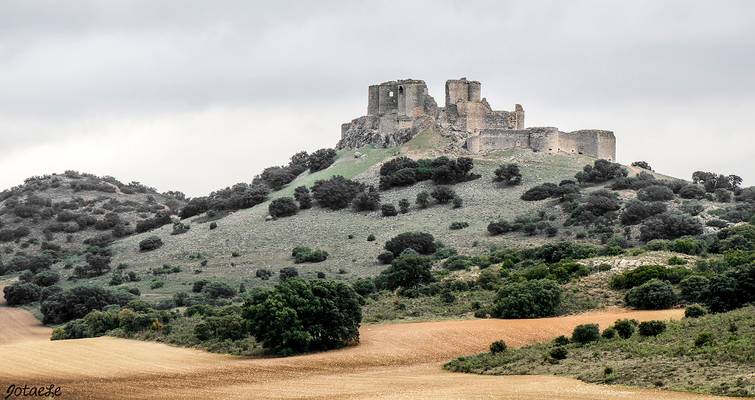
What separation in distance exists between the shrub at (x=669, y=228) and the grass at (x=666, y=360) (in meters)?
29.0

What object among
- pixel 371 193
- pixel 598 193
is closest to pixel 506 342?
pixel 598 193

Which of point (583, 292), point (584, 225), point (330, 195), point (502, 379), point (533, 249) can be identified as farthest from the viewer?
point (330, 195)

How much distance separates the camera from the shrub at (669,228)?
3063 inches

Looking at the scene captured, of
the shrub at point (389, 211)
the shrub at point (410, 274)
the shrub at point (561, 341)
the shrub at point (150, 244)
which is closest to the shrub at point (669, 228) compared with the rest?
the shrub at point (410, 274)

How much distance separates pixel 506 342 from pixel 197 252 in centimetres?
4524

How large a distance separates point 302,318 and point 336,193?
43.1 meters

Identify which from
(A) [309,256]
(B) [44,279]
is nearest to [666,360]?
(A) [309,256]

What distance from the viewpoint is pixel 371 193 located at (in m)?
95.8

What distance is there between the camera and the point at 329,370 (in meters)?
45.7

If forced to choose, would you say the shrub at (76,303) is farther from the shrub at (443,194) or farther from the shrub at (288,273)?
the shrub at (443,194)

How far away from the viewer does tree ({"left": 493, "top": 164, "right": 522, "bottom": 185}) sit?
9462 centimetres

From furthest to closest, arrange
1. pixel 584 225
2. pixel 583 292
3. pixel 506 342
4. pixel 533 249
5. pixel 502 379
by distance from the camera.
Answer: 1. pixel 584 225
2. pixel 533 249
3. pixel 583 292
4. pixel 506 342
5. pixel 502 379

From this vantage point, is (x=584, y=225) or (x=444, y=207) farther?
(x=444, y=207)

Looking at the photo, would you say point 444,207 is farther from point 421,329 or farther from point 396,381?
point 396,381
